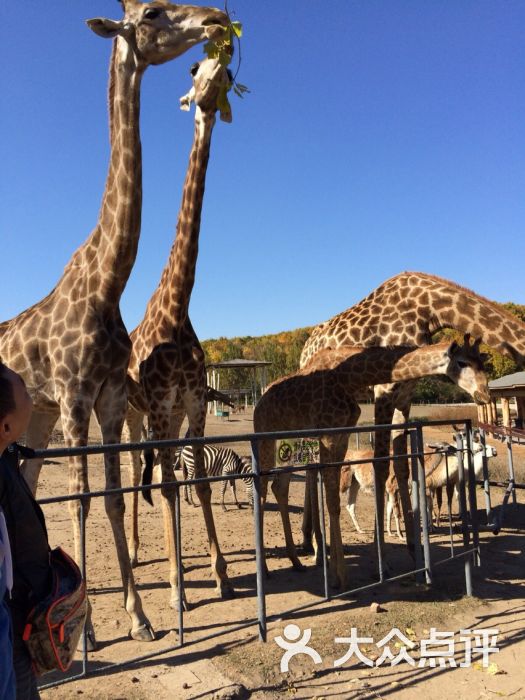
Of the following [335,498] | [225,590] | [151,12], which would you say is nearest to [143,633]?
[225,590]

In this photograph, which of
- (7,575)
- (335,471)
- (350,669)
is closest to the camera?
(7,575)

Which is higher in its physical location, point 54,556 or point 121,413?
point 121,413

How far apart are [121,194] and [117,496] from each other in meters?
2.60

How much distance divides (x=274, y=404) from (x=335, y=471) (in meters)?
1.28

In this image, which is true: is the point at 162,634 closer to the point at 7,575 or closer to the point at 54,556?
the point at 54,556

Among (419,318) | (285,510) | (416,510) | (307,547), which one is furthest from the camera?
(307,547)

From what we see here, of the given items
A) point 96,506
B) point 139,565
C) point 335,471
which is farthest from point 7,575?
point 96,506

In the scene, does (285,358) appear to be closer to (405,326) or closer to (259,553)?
(405,326)

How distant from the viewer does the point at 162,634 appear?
4746 mm

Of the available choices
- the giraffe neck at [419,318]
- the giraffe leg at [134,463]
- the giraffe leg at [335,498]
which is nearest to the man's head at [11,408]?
the giraffe leg at [335,498]

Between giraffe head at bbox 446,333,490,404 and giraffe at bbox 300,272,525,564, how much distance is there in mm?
1097

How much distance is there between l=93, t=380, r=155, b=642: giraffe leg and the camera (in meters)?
4.67

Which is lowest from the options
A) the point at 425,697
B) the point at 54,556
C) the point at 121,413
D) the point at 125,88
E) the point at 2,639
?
the point at 425,697

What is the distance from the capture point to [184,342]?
6.27 m
